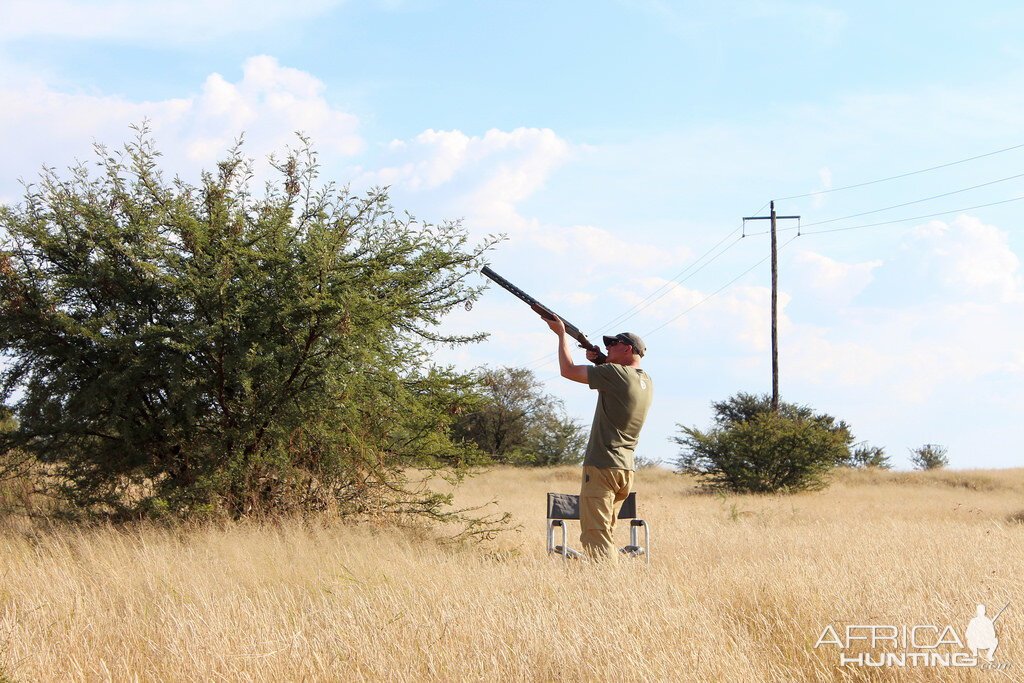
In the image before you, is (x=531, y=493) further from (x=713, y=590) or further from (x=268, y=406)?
(x=713, y=590)

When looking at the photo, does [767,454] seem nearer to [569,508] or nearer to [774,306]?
[774,306]

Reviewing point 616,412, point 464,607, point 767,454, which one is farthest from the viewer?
point 767,454

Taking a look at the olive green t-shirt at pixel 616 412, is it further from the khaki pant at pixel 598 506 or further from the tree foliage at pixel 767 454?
the tree foliage at pixel 767 454

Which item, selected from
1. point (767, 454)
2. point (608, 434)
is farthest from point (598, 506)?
point (767, 454)

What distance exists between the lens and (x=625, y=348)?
6625mm

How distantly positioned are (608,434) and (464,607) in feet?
6.68

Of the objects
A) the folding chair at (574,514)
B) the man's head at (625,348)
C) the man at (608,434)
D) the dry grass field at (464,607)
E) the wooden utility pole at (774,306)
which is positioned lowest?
the dry grass field at (464,607)

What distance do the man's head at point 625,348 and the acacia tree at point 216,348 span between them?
2745 mm

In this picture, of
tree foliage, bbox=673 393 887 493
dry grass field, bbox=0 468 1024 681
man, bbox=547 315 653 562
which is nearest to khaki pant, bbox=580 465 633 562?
man, bbox=547 315 653 562

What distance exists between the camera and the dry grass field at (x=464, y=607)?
13.3ft

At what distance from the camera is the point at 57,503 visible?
977 cm

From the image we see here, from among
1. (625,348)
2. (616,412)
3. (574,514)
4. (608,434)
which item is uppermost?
(625,348)

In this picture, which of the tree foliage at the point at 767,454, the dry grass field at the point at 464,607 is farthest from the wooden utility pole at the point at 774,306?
the dry grass field at the point at 464,607

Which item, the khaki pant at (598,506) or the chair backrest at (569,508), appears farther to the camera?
the chair backrest at (569,508)
